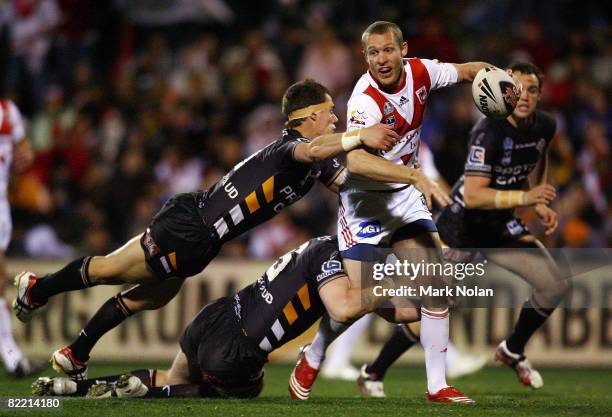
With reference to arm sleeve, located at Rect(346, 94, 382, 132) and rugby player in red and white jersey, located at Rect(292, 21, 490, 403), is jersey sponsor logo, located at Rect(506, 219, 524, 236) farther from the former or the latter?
arm sleeve, located at Rect(346, 94, 382, 132)

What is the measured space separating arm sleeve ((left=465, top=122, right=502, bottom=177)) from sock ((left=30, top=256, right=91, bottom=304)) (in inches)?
112

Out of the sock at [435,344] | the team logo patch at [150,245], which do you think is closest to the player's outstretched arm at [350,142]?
the sock at [435,344]

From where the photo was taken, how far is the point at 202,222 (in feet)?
23.9

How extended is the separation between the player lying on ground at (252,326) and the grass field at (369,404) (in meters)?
0.19

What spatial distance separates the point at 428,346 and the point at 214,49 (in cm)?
881

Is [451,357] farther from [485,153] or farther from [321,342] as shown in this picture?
[321,342]

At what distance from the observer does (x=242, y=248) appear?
13.0 metres

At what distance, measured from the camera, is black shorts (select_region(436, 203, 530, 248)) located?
8.38 metres

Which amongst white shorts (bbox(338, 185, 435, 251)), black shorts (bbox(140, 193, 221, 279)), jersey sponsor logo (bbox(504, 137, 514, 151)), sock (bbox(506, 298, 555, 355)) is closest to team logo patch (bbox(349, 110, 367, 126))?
white shorts (bbox(338, 185, 435, 251))

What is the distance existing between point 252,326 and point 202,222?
0.83 metres

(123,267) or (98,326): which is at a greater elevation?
(123,267)

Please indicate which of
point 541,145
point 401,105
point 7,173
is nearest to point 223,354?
point 401,105

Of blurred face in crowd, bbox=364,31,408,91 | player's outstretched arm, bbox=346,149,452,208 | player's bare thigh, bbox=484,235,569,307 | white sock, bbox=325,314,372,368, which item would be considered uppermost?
blurred face in crowd, bbox=364,31,408,91

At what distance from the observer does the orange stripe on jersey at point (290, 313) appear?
6.86m
